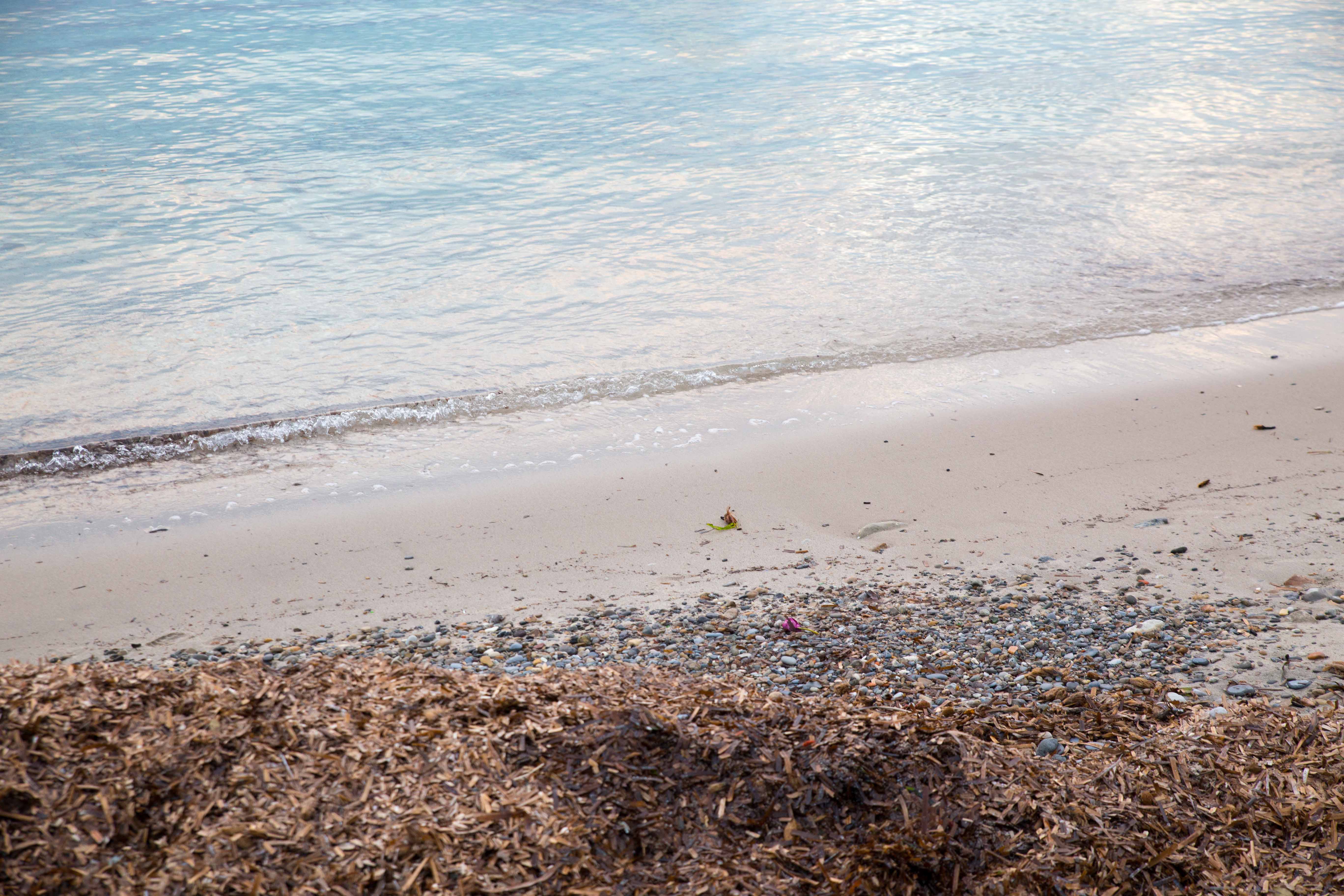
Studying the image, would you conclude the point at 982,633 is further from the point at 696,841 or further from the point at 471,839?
the point at 471,839

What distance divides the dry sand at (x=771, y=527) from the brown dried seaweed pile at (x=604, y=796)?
0.98 m

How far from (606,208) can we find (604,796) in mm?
7928

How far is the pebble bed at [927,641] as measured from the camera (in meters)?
2.54

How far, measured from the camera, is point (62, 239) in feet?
26.7

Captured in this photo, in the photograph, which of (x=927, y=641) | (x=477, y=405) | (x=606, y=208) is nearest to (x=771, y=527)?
(x=927, y=641)

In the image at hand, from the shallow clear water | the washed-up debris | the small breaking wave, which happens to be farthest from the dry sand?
the shallow clear water

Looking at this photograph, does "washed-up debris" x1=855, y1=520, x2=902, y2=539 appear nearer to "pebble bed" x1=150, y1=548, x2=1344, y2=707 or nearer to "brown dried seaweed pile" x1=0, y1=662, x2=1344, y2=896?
"pebble bed" x1=150, y1=548, x2=1344, y2=707

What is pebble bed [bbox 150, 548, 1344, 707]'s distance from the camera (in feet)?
8.32

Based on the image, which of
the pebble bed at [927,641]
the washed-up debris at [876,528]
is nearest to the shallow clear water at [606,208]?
the washed-up debris at [876,528]

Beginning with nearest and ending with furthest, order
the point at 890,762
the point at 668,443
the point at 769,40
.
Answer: the point at 890,762 → the point at 668,443 → the point at 769,40

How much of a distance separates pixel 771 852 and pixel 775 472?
101 inches

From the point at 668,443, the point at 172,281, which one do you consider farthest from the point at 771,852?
the point at 172,281

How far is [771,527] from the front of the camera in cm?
375

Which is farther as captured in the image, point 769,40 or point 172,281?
point 769,40
